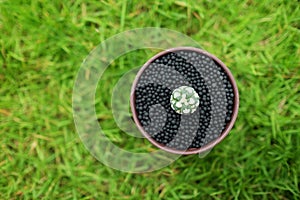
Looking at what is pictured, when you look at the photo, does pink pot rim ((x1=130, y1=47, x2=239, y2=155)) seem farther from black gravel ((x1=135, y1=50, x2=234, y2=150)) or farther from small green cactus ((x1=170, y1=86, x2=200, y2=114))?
small green cactus ((x1=170, y1=86, x2=200, y2=114))

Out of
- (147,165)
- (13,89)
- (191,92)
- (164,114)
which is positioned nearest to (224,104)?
(191,92)

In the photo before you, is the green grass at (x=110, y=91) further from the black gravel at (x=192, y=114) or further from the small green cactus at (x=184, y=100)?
the small green cactus at (x=184, y=100)

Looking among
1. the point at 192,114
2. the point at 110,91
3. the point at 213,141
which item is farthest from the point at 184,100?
the point at 110,91

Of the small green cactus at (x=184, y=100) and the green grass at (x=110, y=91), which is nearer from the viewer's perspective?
the small green cactus at (x=184, y=100)

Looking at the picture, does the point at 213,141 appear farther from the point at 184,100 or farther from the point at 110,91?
the point at 110,91

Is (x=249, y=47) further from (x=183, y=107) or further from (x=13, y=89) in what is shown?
(x=13, y=89)

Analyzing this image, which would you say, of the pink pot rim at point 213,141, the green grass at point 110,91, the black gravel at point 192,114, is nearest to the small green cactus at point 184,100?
the black gravel at point 192,114
